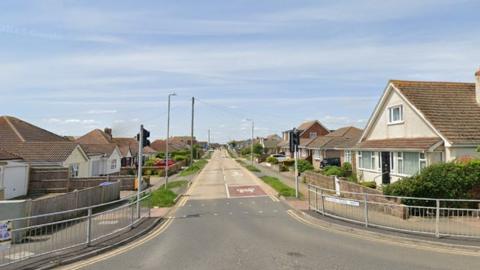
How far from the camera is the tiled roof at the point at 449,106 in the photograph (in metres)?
21.2

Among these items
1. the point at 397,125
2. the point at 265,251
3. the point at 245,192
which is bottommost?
the point at 265,251

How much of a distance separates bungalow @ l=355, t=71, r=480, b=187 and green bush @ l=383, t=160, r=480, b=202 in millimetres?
3751

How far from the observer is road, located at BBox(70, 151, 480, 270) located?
969 centimetres

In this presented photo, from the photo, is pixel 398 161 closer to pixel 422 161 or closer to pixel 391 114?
pixel 422 161

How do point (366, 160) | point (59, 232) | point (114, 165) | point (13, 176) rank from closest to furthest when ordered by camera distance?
point (59, 232) → point (366, 160) → point (13, 176) → point (114, 165)

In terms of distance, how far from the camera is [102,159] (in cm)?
5044

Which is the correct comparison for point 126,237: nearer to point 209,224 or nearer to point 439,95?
point 209,224

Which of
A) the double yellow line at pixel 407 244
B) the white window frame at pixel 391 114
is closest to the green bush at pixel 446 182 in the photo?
the double yellow line at pixel 407 244

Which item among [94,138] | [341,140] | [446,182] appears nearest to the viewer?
[446,182]

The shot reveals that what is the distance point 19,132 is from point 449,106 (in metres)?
36.7

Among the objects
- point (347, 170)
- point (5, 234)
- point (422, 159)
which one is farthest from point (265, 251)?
point (347, 170)

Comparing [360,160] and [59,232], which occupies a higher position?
[360,160]

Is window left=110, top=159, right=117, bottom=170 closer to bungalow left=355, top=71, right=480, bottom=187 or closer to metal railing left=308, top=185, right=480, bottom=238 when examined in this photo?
bungalow left=355, top=71, right=480, bottom=187

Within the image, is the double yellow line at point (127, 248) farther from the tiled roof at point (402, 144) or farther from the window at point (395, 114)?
the window at point (395, 114)
